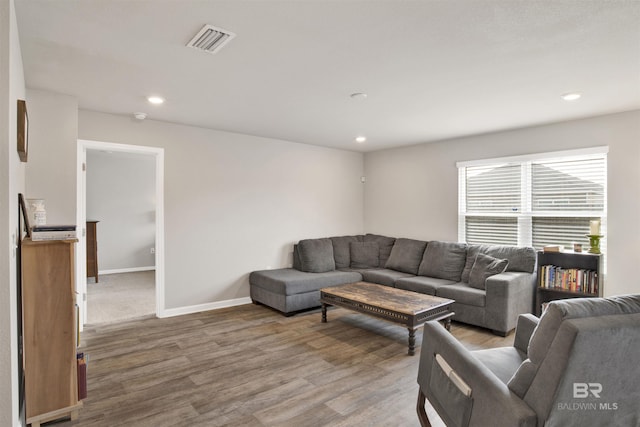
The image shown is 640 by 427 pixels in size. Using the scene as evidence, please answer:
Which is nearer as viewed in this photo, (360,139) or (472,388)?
(472,388)

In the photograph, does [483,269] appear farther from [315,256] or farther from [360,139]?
[360,139]

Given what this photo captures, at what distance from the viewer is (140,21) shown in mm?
2115

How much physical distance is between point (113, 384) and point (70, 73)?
2.53 metres

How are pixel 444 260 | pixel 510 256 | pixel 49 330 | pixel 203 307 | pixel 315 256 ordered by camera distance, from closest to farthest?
pixel 49 330 → pixel 510 256 → pixel 203 307 → pixel 444 260 → pixel 315 256

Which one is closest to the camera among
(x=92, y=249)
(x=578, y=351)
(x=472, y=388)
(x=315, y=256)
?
(x=578, y=351)

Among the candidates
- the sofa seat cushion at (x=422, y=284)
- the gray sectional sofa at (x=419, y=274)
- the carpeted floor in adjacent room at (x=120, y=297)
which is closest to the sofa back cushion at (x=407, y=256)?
the gray sectional sofa at (x=419, y=274)

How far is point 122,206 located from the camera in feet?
25.4

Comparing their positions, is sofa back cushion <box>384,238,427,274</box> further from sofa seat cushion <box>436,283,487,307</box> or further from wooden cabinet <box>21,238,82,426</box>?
wooden cabinet <box>21,238,82,426</box>

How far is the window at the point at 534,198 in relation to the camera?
164 inches

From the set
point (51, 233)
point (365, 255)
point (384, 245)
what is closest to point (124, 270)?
point (365, 255)

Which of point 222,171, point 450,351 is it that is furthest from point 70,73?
point 450,351

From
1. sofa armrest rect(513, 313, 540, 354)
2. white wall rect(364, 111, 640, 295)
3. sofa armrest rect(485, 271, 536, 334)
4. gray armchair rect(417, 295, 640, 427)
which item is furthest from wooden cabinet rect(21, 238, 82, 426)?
white wall rect(364, 111, 640, 295)

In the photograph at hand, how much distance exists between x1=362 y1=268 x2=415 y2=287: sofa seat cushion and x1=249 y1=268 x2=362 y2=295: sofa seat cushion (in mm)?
126

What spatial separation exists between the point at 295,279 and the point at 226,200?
1.49 m
